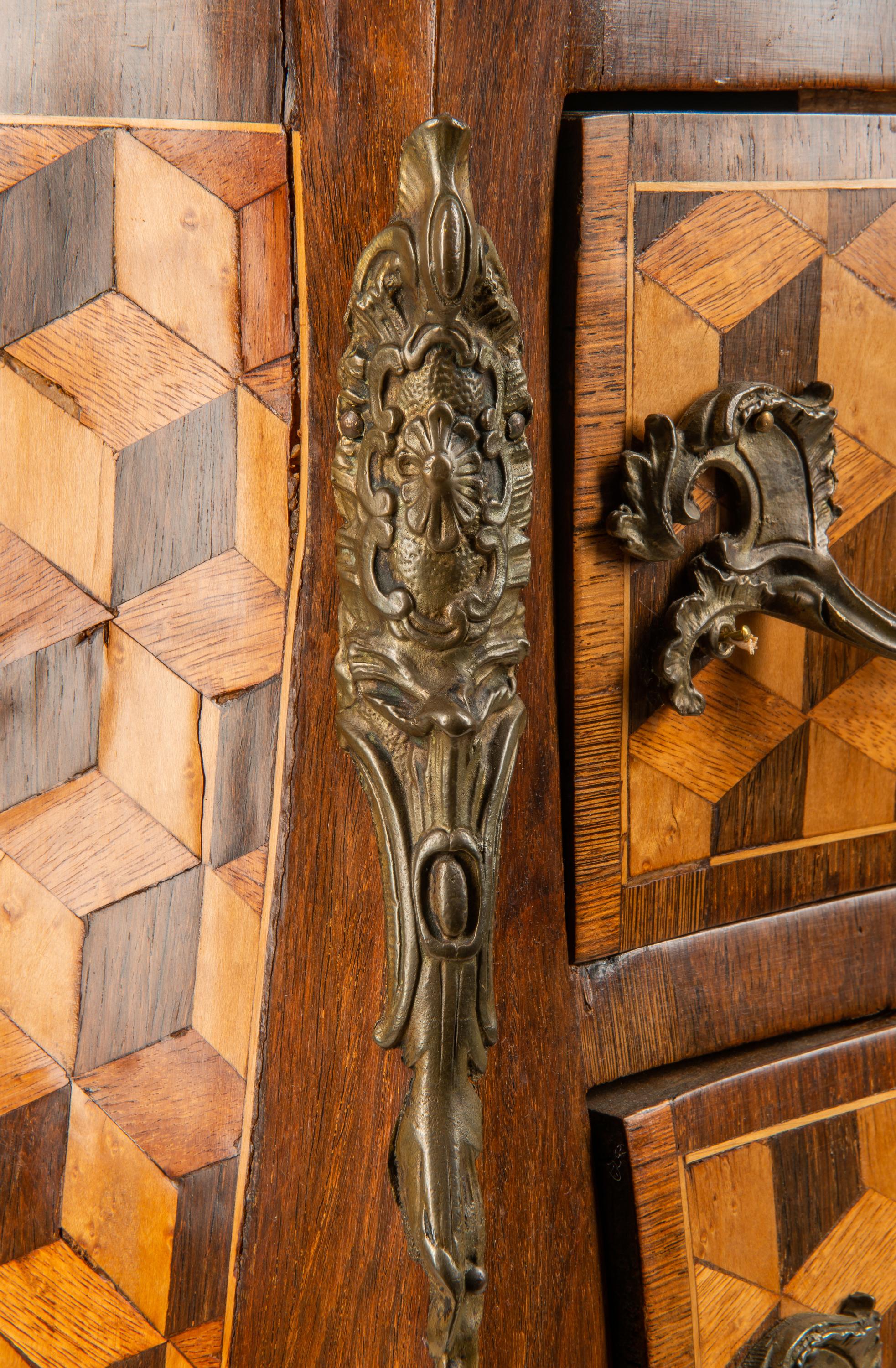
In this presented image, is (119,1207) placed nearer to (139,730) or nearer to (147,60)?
(139,730)

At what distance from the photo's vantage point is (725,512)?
0.57 meters

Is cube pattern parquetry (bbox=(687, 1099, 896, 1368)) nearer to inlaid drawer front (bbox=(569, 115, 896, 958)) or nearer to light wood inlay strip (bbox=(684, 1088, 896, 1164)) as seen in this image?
light wood inlay strip (bbox=(684, 1088, 896, 1164))

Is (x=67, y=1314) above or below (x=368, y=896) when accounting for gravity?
below

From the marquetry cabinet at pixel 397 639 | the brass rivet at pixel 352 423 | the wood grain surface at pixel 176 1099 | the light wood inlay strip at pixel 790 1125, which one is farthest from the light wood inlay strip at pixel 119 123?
the light wood inlay strip at pixel 790 1125

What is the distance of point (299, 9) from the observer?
46 cm

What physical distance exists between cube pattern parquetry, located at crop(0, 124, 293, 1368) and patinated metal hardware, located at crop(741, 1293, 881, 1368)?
25 cm

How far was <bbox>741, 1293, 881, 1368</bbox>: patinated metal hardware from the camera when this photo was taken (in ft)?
1.91

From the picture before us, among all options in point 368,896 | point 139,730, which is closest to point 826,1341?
point 368,896

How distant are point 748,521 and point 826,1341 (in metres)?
0.37

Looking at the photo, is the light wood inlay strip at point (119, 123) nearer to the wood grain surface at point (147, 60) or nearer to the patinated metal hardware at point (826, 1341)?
the wood grain surface at point (147, 60)

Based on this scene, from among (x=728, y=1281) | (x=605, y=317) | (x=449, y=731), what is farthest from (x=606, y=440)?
(x=728, y=1281)

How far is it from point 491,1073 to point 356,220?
325mm

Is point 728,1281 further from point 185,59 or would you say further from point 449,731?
point 185,59

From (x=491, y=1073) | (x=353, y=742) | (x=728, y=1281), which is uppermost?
(x=353, y=742)
